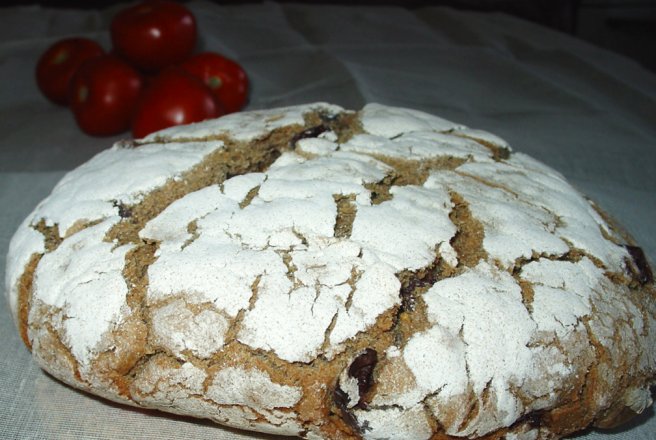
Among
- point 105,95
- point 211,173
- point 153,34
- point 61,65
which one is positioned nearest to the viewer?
point 211,173

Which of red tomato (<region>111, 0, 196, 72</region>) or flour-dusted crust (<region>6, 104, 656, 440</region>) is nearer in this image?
flour-dusted crust (<region>6, 104, 656, 440</region>)

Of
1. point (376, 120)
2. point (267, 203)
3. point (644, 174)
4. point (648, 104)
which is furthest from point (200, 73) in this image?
point (648, 104)

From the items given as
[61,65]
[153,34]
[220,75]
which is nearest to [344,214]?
[220,75]

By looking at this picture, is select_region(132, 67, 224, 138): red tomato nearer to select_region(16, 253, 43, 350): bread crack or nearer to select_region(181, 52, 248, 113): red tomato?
select_region(181, 52, 248, 113): red tomato

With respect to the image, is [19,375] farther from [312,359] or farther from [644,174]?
[644,174]

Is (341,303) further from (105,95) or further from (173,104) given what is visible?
(105,95)

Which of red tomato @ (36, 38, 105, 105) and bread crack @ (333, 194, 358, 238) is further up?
bread crack @ (333, 194, 358, 238)

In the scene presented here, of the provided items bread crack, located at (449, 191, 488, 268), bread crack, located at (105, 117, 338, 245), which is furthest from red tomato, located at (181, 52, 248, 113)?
bread crack, located at (449, 191, 488, 268)
